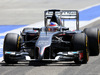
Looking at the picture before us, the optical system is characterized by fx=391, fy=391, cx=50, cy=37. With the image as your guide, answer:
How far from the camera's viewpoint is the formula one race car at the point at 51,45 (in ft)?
37.4

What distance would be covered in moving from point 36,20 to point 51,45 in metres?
13.8

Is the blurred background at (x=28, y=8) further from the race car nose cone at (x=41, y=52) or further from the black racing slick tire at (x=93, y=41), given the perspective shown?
the race car nose cone at (x=41, y=52)

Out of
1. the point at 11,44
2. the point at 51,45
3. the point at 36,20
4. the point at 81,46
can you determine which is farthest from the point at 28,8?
the point at 81,46

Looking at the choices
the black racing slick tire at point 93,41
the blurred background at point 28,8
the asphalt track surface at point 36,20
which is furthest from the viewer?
the blurred background at point 28,8

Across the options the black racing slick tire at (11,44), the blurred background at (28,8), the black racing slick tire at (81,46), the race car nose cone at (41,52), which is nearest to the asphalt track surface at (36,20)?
the blurred background at (28,8)

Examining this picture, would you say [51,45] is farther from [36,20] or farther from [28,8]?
[28,8]

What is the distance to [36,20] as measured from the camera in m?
25.5

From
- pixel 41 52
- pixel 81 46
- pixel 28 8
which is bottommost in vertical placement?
pixel 41 52

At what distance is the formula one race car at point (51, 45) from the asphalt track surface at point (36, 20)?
0.24m

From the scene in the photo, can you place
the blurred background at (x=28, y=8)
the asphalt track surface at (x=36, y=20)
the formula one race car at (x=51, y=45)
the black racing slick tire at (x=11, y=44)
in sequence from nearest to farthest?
1. the asphalt track surface at (x=36, y=20)
2. the formula one race car at (x=51, y=45)
3. the black racing slick tire at (x=11, y=44)
4. the blurred background at (x=28, y=8)

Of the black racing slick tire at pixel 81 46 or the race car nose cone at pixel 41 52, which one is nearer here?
the race car nose cone at pixel 41 52

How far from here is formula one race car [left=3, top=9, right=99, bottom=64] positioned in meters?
11.4

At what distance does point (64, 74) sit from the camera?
9695mm

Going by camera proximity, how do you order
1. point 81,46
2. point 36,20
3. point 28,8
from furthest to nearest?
point 28,8, point 36,20, point 81,46
